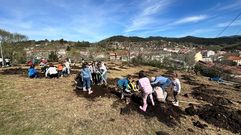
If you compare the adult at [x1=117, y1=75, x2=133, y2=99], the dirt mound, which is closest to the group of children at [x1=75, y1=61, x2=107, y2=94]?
the adult at [x1=117, y1=75, x2=133, y2=99]

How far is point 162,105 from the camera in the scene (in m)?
9.28

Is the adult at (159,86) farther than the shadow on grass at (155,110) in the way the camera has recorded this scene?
Yes

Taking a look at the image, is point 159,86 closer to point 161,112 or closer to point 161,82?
point 161,82

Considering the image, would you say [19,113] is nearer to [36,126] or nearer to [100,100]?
[36,126]

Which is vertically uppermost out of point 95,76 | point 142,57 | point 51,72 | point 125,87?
point 51,72

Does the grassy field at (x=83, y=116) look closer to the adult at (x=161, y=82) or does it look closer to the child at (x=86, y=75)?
the child at (x=86, y=75)

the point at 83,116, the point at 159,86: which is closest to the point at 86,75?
the point at 83,116

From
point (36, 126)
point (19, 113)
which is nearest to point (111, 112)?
point (36, 126)

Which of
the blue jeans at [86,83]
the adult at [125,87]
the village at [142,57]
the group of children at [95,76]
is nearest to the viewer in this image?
the adult at [125,87]

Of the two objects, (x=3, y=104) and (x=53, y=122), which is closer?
(x=53, y=122)

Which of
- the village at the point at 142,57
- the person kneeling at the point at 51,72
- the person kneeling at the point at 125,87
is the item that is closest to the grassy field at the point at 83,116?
the person kneeling at the point at 125,87

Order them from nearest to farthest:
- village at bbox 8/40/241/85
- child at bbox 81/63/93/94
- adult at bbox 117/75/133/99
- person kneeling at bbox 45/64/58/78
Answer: adult at bbox 117/75/133/99 < child at bbox 81/63/93/94 < person kneeling at bbox 45/64/58/78 < village at bbox 8/40/241/85

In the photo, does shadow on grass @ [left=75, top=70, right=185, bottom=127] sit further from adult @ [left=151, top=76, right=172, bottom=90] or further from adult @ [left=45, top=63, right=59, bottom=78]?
adult @ [left=45, top=63, right=59, bottom=78]

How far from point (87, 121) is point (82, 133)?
35.5 inches
